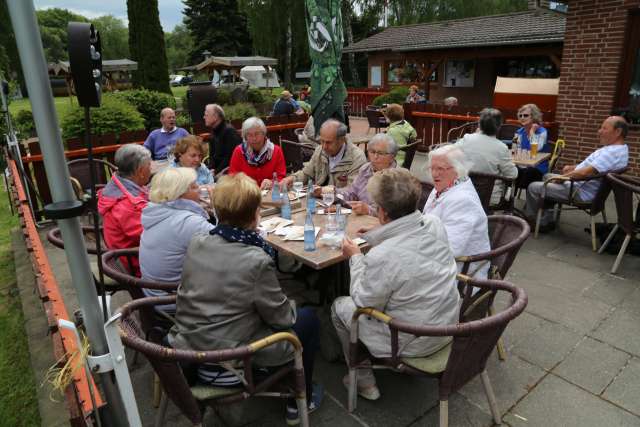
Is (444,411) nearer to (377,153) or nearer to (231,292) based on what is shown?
(231,292)

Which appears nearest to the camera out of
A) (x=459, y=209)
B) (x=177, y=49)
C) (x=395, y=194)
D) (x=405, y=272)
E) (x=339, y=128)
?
(x=405, y=272)

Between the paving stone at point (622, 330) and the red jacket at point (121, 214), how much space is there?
3125 mm

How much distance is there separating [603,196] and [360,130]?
10.6 m

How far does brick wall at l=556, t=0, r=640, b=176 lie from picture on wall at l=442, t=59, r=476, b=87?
1096cm

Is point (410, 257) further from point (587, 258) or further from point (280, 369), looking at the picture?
point (587, 258)

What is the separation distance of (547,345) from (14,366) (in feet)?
11.6

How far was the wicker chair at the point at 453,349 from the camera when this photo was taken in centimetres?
171

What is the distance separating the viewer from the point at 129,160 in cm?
291

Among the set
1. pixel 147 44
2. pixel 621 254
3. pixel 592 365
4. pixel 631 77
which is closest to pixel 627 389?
pixel 592 365

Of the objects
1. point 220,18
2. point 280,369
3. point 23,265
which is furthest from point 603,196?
point 220,18

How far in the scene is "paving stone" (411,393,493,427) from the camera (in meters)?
2.21

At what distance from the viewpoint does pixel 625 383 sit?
2465 mm

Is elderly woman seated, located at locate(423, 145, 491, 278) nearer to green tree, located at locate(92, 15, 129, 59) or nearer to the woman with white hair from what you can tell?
the woman with white hair

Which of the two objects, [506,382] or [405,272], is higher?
[405,272]
